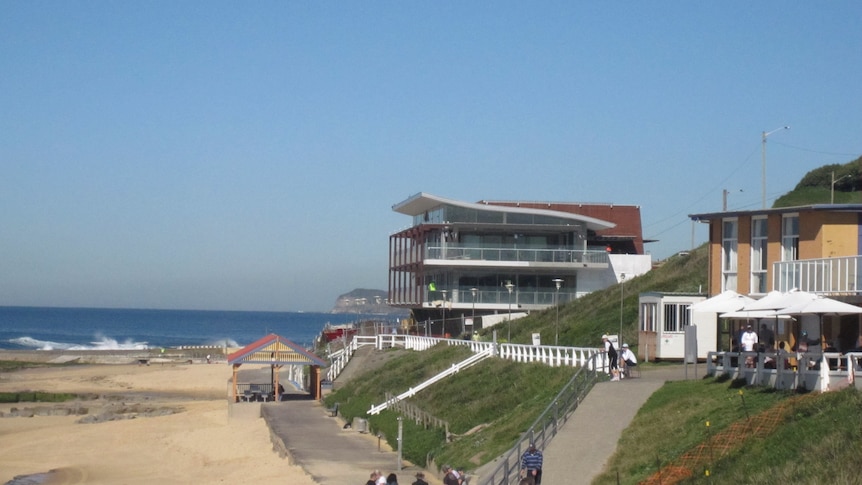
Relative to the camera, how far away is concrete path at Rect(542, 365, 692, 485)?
21688 millimetres

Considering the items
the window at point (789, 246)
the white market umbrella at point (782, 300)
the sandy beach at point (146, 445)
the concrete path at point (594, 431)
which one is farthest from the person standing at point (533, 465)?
the window at point (789, 246)

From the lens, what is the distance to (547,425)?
2455cm

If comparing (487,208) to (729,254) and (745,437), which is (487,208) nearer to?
(729,254)

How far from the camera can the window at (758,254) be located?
1249 inches

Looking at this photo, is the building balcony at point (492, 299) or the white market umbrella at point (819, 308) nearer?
the white market umbrella at point (819, 308)

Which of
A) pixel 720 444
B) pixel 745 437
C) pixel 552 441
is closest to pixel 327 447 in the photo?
pixel 552 441

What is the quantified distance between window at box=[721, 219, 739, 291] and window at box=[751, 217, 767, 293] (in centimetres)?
80

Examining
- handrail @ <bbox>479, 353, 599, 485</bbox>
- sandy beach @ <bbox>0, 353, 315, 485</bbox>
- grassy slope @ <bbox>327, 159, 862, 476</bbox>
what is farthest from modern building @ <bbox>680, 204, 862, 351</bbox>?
sandy beach @ <bbox>0, 353, 315, 485</bbox>

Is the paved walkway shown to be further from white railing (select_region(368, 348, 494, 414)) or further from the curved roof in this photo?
the curved roof

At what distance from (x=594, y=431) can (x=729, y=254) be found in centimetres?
1153

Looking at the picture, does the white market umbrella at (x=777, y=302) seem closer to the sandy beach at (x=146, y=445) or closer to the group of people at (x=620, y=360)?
the group of people at (x=620, y=360)

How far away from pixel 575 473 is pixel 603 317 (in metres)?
25.3

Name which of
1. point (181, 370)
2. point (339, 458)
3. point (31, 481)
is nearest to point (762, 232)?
point (339, 458)

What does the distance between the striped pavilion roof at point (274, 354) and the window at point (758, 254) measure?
21661 mm
